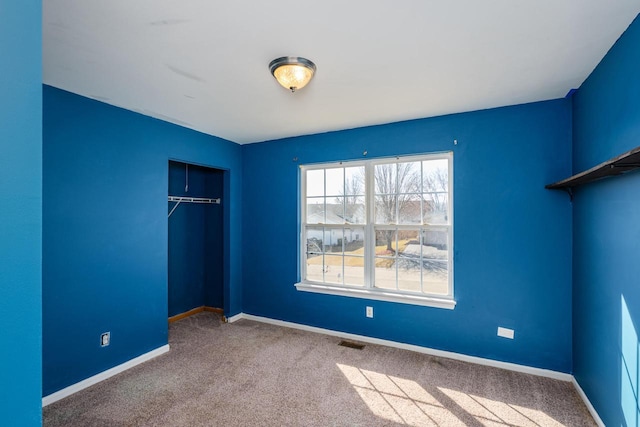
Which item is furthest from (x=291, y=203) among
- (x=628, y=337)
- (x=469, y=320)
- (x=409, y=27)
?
(x=628, y=337)

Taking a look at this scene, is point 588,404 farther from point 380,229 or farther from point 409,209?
point 380,229

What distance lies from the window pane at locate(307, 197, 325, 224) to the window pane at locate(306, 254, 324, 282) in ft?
1.48

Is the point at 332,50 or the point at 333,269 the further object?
the point at 333,269

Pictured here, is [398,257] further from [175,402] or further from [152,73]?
[152,73]

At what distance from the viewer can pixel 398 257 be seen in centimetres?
362

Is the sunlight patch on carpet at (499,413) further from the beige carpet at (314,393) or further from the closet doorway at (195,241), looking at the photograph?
the closet doorway at (195,241)

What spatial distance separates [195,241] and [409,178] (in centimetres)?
322

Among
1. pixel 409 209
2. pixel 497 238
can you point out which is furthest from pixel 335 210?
pixel 497 238

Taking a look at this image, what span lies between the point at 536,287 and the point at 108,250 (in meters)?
3.93

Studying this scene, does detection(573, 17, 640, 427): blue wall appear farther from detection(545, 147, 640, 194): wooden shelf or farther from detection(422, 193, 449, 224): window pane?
detection(422, 193, 449, 224): window pane

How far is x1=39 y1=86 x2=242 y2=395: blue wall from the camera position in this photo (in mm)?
2588

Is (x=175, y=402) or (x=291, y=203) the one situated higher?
(x=291, y=203)

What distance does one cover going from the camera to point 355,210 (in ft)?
12.8

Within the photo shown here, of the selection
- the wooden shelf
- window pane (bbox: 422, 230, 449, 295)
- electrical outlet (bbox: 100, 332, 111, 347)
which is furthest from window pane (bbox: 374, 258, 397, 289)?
electrical outlet (bbox: 100, 332, 111, 347)
